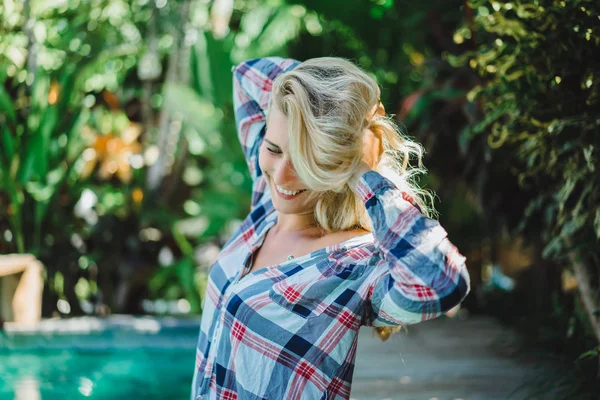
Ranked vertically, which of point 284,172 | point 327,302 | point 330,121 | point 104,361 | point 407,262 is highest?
point 330,121

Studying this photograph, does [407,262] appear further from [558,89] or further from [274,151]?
[558,89]

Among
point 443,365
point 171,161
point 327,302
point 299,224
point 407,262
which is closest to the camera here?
point 407,262

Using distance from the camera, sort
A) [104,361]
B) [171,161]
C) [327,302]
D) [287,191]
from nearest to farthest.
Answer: [327,302] < [287,191] < [104,361] < [171,161]

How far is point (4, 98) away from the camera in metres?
5.80

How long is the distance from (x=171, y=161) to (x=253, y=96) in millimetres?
5061

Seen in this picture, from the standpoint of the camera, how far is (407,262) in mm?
1301

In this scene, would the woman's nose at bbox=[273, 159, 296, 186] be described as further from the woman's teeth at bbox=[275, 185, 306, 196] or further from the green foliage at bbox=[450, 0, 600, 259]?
the green foliage at bbox=[450, 0, 600, 259]

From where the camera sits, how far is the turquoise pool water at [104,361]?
13.6ft

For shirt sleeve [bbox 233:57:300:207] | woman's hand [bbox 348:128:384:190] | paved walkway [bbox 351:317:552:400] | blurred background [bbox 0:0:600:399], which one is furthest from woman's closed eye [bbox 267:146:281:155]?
blurred background [bbox 0:0:600:399]

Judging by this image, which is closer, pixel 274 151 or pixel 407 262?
pixel 407 262

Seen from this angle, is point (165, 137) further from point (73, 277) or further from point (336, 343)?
point (336, 343)

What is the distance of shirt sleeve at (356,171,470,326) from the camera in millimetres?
1269

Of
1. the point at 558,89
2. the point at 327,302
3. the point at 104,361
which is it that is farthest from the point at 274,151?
the point at 104,361

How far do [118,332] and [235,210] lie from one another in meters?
1.43
